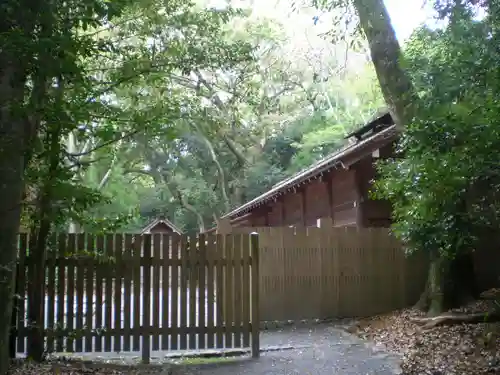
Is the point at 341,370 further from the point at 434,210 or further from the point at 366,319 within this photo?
the point at 366,319

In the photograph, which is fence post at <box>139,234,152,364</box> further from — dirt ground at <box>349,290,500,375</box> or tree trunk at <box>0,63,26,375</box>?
dirt ground at <box>349,290,500,375</box>

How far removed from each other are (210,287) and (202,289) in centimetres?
12

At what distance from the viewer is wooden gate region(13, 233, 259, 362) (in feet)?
26.0

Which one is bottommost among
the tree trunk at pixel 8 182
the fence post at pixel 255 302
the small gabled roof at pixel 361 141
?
the fence post at pixel 255 302

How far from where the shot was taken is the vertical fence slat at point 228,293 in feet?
27.6

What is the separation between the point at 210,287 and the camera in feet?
27.5

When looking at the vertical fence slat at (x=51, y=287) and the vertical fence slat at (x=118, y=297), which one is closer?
the vertical fence slat at (x=51, y=287)

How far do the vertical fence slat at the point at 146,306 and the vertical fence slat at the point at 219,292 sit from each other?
994 mm

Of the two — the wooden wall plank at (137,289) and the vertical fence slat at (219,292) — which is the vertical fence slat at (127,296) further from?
the vertical fence slat at (219,292)

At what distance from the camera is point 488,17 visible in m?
7.41

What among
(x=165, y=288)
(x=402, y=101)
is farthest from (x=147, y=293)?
(x=402, y=101)

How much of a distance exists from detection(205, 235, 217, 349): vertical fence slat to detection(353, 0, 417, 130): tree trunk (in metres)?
4.29

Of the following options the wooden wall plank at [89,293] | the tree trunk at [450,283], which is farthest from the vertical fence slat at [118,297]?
the tree trunk at [450,283]

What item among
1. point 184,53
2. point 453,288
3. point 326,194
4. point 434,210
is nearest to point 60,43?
point 184,53
